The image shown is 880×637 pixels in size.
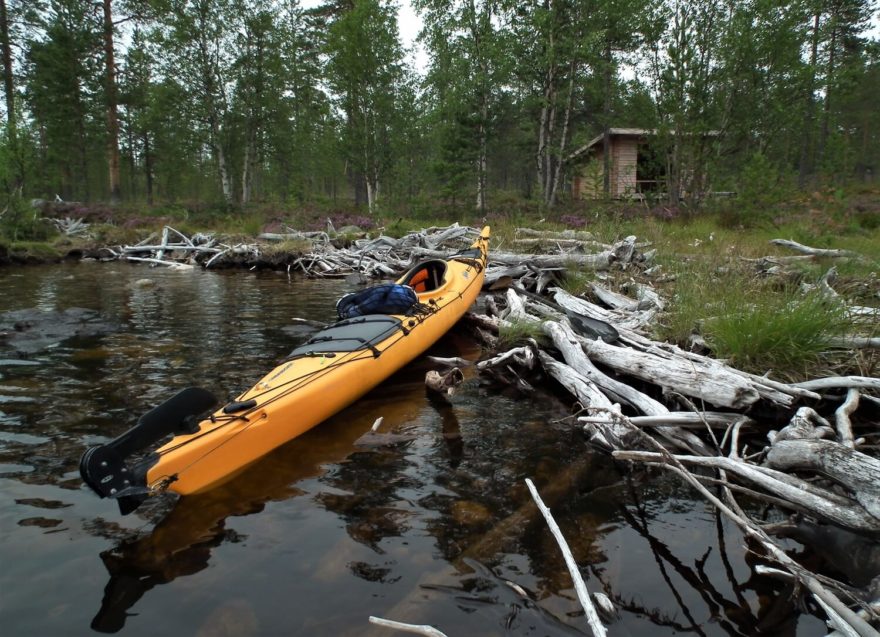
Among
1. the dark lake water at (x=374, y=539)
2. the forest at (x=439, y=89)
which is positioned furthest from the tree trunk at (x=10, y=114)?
the dark lake water at (x=374, y=539)

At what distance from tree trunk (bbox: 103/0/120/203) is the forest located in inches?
3.3

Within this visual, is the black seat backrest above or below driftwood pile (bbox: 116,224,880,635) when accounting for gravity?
above

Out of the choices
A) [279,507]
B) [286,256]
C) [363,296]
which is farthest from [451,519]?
[286,256]

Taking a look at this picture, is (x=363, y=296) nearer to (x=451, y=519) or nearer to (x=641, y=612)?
(x=451, y=519)

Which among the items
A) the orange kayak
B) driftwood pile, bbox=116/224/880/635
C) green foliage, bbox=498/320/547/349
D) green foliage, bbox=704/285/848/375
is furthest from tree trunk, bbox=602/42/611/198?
green foliage, bbox=704/285/848/375

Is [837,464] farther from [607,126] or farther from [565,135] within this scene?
[607,126]

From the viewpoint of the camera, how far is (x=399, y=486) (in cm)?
323

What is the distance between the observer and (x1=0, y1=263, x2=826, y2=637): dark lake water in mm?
2172

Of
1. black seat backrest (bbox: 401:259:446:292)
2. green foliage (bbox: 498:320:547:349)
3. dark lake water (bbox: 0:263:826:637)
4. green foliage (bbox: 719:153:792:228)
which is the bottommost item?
dark lake water (bbox: 0:263:826:637)

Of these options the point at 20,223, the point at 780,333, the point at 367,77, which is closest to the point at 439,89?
the point at 367,77

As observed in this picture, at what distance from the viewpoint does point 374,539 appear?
2723 millimetres

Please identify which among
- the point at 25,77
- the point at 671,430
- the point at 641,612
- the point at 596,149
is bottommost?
the point at 641,612

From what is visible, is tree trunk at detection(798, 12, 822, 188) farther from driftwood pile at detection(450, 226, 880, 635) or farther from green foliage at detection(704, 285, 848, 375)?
driftwood pile at detection(450, 226, 880, 635)

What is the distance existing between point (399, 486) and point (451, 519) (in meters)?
0.50
